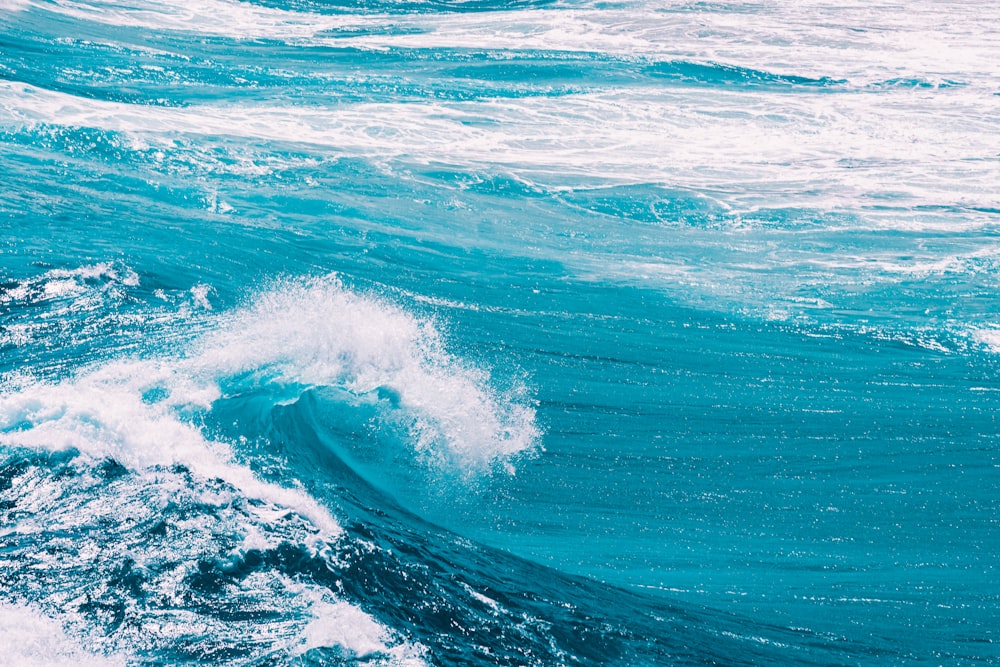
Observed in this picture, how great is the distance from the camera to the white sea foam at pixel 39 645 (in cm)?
479

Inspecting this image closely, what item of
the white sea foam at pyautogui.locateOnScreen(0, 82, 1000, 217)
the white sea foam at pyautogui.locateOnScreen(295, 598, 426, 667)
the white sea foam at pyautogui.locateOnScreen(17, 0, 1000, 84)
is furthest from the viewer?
the white sea foam at pyautogui.locateOnScreen(17, 0, 1000, 84)

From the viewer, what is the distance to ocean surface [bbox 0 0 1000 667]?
5.61 metres

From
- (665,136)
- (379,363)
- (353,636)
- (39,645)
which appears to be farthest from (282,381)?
(665,136)

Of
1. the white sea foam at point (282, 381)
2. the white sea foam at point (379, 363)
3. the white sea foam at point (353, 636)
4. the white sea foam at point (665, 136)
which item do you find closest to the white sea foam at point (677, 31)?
the white sea foam at point (665, 136)

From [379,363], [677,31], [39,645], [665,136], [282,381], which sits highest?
[677,31]

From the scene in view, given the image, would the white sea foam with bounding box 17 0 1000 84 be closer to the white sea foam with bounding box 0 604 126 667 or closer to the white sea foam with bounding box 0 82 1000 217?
the white sea foam with bounding box 0 82 1000 217

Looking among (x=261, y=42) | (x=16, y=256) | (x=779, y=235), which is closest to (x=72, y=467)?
(x=16, y=256)

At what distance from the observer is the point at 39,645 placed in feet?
15.9

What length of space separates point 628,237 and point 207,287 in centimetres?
466

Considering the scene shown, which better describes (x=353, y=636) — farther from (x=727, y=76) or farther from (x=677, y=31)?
(x=677, y=31)

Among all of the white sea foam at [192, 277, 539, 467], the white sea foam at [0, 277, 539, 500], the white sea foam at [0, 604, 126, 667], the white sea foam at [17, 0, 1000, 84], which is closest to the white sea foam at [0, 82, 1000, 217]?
the white sea foam at [17, 0, 1000, 84]

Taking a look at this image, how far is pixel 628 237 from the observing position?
34.2 ft

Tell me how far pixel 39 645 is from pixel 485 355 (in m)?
4.33

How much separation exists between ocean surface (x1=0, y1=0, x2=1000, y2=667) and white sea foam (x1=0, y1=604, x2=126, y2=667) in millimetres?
20
